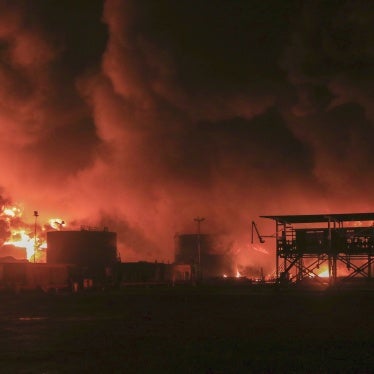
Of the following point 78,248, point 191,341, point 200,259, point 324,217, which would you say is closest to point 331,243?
point 324,217

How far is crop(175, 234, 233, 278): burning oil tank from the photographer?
111438 mm

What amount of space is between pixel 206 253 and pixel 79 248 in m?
24.9

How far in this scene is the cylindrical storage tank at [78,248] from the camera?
95.8 metres

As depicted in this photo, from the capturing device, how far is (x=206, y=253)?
367 ft

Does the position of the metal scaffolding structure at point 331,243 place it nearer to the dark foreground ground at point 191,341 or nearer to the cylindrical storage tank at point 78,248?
the dark foreground ground at point 191,341

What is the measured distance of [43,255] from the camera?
11069 cm

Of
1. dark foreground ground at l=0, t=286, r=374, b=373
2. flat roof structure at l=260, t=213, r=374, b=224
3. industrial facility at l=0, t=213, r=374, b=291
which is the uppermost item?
flat roof structure at l=260, t=213, r=374, b=224

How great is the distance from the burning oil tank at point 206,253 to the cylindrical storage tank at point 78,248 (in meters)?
17.8

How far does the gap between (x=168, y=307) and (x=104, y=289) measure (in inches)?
1236

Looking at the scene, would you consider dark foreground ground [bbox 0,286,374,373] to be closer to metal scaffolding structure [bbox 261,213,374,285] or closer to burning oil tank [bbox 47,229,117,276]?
metal scaffolding structure [bbox 261,213,374,285]

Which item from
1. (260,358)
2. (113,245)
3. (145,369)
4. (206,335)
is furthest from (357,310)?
(113,245)

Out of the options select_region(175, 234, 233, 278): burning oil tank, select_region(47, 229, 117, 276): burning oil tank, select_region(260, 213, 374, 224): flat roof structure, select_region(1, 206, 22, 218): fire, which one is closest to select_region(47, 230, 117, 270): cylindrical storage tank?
select_region(47, 229, 117, 276): burning oil tank

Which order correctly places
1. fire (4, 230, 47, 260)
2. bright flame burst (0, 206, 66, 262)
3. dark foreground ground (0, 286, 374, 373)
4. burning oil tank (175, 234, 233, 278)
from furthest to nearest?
burning oil tank (175, 234, 233, 278) → fire (4, 230, 47, 260) → bright flame burst (0, 206, 66, 262) → dark foreground ground (0, 286, 374, 373)

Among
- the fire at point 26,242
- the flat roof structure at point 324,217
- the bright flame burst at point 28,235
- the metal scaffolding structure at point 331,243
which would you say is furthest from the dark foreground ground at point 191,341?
the fire at point 26,242
